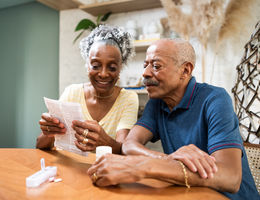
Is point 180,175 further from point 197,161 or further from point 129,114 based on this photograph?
point 129,114

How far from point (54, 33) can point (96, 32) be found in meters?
2.12

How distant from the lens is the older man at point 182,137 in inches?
34.1

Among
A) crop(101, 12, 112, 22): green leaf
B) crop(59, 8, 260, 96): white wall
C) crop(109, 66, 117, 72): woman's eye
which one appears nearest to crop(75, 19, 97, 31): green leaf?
crop(101, 12, 112, 22): green leaf

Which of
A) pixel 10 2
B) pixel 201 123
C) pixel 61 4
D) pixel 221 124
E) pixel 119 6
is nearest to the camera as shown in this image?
pixel 221 124

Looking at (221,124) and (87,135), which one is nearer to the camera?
(221,124)

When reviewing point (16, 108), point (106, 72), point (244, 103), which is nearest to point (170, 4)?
point (106, 72)

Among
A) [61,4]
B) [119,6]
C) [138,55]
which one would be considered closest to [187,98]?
[138,55]

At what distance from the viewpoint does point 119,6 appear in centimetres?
308

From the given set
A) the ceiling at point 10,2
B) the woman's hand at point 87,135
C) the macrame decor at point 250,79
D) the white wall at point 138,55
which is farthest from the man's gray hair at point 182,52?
the ceiling at point 10,2

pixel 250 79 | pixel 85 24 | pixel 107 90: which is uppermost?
pixel 85 24

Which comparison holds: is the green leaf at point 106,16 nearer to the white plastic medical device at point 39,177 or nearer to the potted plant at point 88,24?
the potted plant at point 88,24

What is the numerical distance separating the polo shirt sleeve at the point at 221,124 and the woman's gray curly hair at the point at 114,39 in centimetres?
93

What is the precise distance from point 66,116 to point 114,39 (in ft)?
2.84

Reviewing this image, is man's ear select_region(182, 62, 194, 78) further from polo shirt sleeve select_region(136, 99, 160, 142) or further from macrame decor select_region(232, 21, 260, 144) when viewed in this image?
macrame decor select_region(232, 21, 260, 144)
